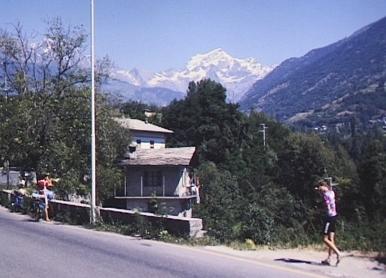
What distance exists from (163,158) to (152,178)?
91.9 inches

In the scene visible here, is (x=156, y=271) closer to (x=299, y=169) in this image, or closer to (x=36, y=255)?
(x=36, y=255)

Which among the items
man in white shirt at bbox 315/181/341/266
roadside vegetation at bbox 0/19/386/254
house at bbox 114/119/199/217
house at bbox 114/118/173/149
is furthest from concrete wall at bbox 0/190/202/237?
house at bbox 114/118/173/149

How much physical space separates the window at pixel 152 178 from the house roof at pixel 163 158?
1.40m

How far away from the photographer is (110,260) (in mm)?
11070

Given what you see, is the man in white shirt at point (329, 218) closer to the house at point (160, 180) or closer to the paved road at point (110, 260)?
the paved road at point (110, 260)

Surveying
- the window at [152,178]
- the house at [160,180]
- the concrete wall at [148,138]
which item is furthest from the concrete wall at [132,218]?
the concrete wall at [148,138]

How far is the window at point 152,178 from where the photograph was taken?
54750 millimetres

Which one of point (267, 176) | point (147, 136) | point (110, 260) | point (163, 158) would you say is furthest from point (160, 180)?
point (110, 260)

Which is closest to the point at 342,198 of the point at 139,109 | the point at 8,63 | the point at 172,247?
the point at 172,247

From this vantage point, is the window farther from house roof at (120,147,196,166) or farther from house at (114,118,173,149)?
house at (114,118,173,149)

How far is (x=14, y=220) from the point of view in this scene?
19734mm

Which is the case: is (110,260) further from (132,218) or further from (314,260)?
(132,218)

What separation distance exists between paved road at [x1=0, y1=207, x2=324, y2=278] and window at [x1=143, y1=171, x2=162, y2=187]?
39.6 meters

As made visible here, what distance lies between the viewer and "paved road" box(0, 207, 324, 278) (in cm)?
977
